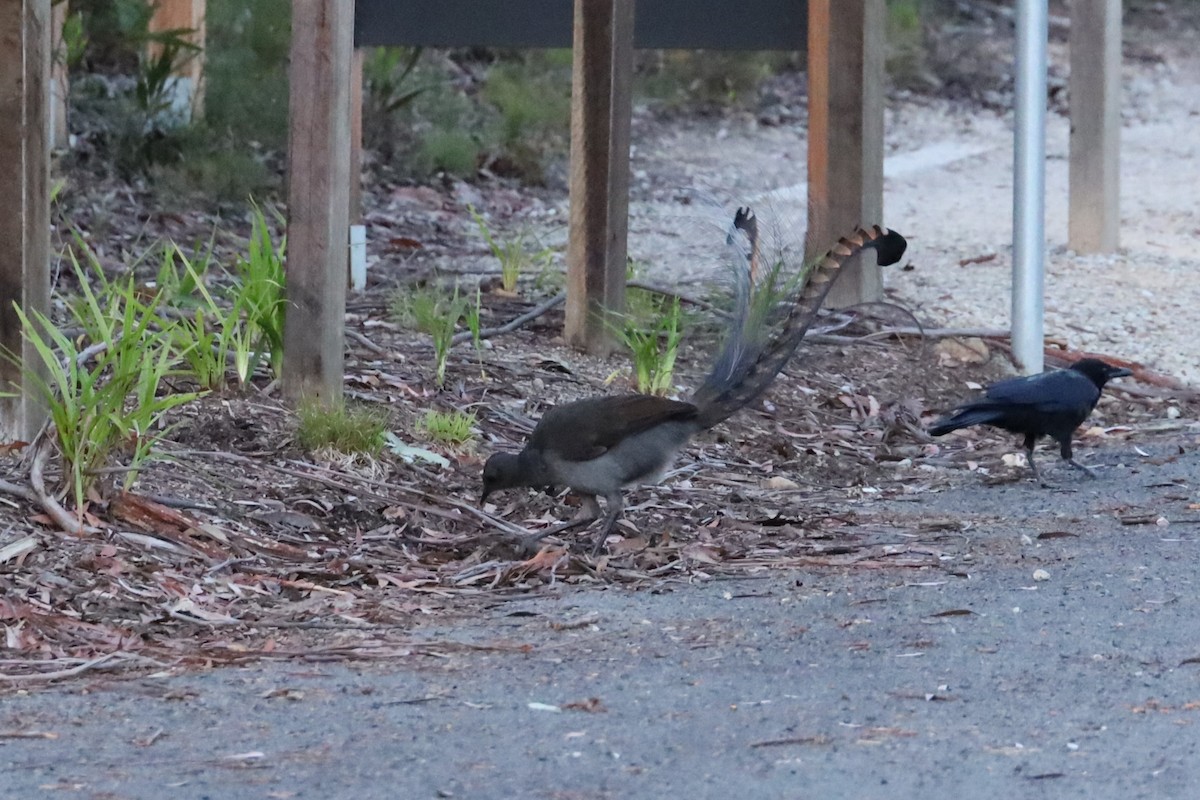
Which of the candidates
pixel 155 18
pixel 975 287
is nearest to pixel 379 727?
pixel 975 287

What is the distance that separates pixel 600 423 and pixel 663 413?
199 millimetres

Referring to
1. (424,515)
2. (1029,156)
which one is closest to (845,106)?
(1029,156)

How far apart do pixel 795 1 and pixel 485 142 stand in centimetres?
526

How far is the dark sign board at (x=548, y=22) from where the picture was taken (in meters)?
8.31

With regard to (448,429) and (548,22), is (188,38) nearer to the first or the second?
(548,22)

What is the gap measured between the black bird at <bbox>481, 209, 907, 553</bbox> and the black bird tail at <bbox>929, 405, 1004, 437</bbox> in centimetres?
104

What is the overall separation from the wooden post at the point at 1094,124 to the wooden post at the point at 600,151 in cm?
381

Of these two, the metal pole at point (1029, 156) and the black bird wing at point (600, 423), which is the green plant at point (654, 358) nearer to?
the black bird wing at point (600, 423)

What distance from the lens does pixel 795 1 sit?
27.6ft

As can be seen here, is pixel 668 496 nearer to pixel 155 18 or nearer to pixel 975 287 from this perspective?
pixel 975 287

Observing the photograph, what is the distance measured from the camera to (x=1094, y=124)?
10.1 metres

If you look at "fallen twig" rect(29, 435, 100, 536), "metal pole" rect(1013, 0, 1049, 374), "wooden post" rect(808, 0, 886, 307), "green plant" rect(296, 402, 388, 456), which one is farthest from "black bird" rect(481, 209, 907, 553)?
"wooden post" rect(808, 0, 886, 307)

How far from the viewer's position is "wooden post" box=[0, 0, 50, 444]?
5.06m

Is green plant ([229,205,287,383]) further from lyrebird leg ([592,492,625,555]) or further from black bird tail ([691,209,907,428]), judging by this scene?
black bird tail ([691,209,907,428])
